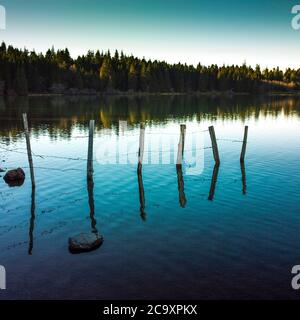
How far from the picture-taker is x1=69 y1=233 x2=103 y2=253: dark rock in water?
15211 millimetres

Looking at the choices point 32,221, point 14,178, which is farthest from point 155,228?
point 14,178

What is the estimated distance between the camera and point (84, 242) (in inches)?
605

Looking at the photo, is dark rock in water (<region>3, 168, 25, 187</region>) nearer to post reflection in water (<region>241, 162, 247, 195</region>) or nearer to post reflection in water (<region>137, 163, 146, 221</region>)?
post reflection in water (<region>137, 163, 146, 221</region>)

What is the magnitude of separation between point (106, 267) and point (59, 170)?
1683cm

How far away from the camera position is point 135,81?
18588cm

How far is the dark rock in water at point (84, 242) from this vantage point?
49.9ft

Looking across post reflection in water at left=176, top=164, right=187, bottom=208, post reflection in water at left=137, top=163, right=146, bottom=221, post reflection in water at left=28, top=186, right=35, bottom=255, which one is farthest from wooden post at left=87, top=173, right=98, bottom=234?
post reflection in water at left=176, top=164, right=187, bottom=208

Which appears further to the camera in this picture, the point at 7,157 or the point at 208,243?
the point at 7,157

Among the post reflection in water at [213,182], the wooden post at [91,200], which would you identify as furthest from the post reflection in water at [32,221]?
the post reflection in water at [213,182]

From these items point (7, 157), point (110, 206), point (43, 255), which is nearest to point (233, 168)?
point (110, 206)

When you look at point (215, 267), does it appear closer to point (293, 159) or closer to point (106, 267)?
point (106, 267)

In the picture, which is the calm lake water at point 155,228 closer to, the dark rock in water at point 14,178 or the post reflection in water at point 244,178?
the post reflection in water at point 244,178

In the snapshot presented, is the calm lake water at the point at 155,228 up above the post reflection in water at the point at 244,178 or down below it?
below
